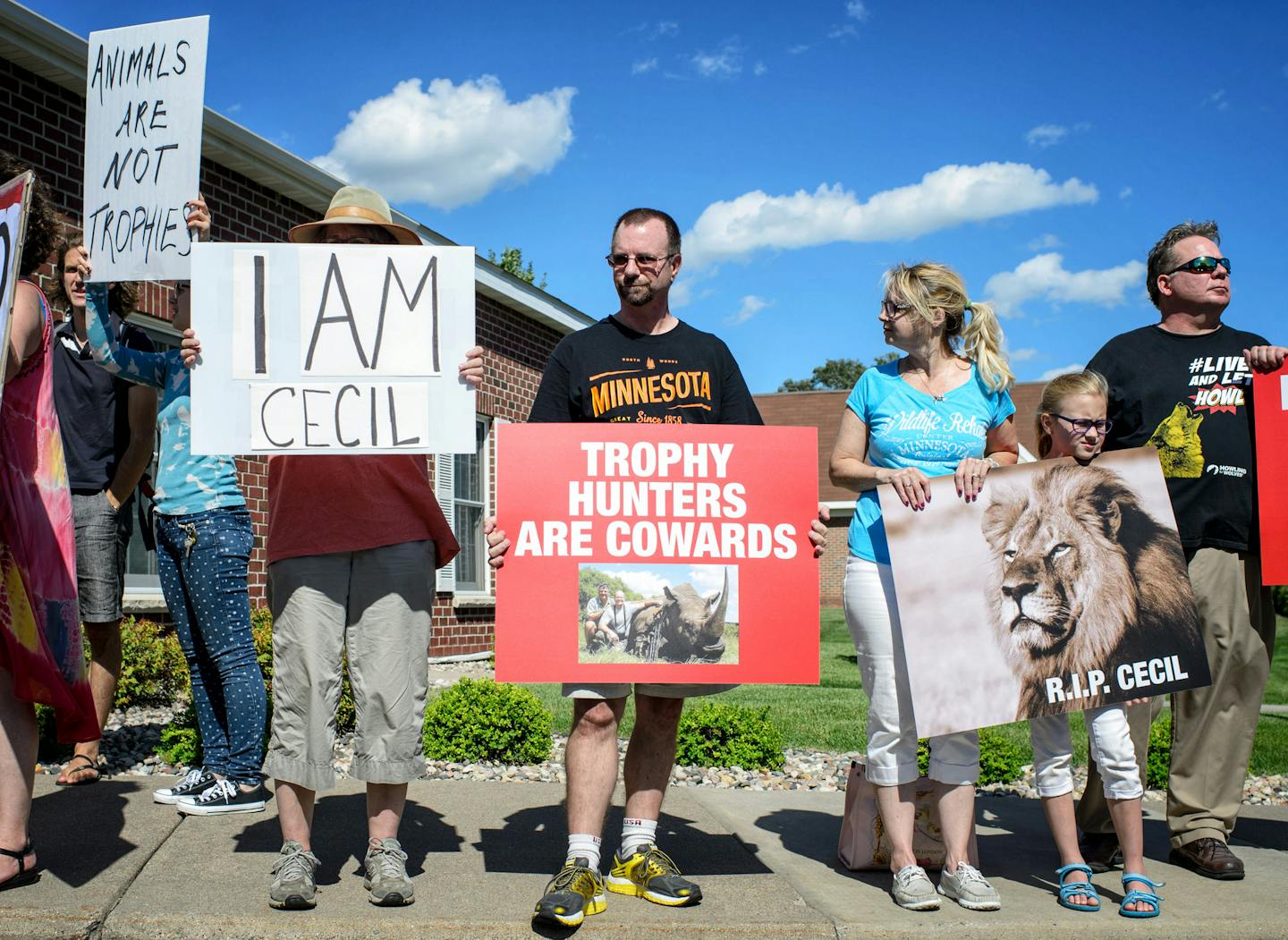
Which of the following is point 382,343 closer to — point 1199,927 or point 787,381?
point 1199,927

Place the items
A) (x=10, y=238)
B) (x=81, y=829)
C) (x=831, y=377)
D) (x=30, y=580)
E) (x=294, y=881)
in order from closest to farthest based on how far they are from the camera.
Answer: (x=10, y=238)
(x=294, y=881)
(x=30, y=580)
(x=81, y=829)
(x=831, y=377)

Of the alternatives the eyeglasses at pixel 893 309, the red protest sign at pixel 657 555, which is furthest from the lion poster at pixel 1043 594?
the eyeglasses at pixel 893 309

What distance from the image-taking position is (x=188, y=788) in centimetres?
456

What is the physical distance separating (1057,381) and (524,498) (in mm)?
1937

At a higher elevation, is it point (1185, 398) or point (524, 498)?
point (1185, 398)

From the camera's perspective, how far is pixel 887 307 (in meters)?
3.75

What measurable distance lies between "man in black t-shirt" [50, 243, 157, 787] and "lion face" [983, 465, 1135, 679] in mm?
3709

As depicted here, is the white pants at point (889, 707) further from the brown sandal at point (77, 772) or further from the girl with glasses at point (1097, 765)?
the brown sandal at point (77, 772)

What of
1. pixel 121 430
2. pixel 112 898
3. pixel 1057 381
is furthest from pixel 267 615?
pixel 1057 381

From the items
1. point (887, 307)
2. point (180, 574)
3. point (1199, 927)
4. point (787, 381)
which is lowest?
point (1199, 927)

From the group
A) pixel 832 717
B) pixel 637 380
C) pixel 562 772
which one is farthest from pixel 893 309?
pixel 832 717

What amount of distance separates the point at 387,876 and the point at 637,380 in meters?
1.76

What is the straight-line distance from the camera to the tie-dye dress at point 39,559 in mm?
3316

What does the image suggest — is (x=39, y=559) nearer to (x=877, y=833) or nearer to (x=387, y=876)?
(x=387, y=876)
